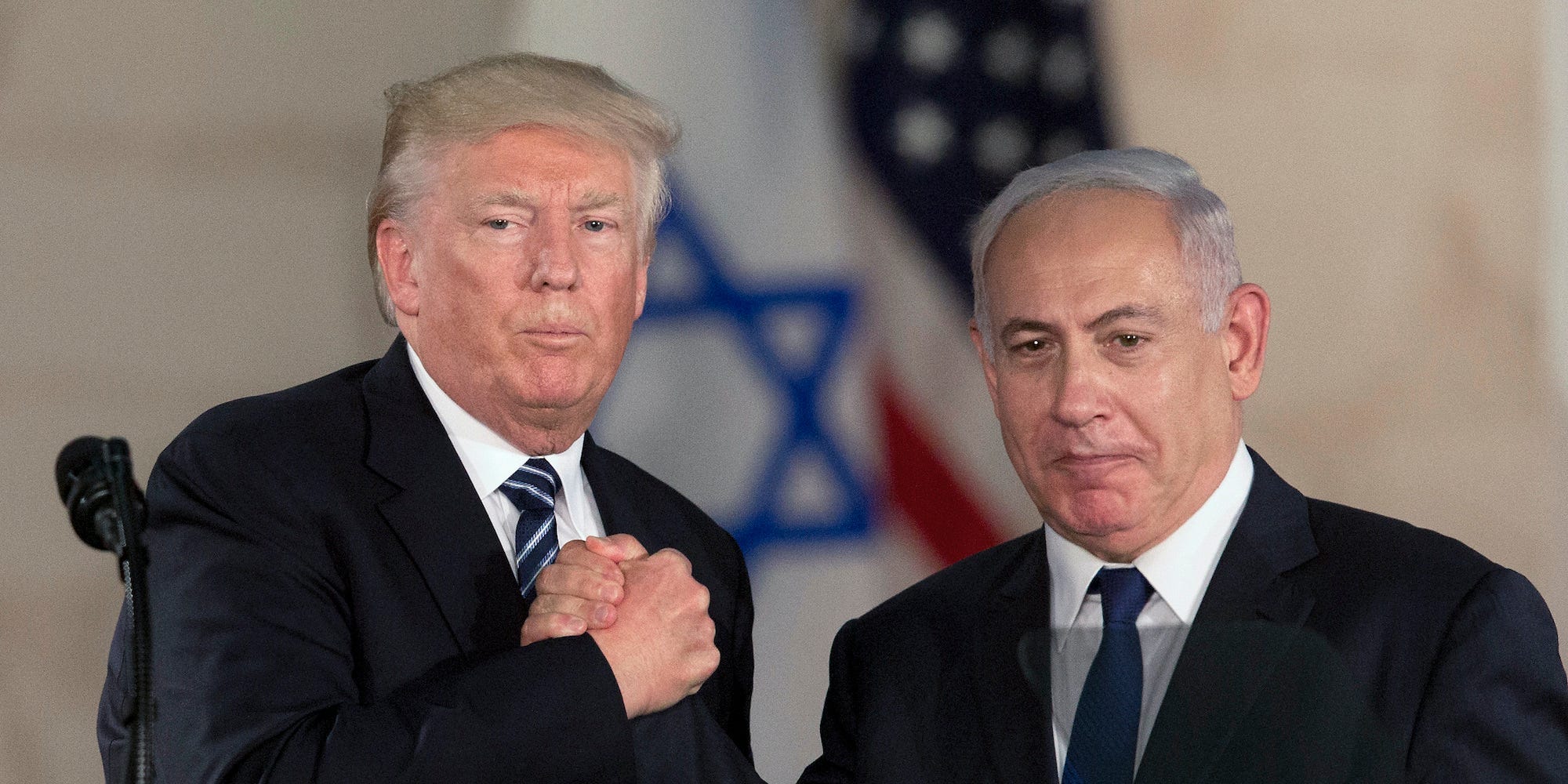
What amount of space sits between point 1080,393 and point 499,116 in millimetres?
950

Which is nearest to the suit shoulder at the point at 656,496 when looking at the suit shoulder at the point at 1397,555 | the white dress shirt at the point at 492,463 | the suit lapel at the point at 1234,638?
the white dress shirt at the point at 492,463

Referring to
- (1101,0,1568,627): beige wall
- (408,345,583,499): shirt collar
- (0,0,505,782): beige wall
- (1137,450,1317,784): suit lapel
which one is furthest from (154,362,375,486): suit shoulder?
(1101,0,1568,627): beige wall

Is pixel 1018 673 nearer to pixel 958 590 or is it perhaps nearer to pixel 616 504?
pixel 958 590

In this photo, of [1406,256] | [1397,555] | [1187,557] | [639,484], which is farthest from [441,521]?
[1406,256]

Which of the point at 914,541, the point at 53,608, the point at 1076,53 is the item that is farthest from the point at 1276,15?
the point at 53,608

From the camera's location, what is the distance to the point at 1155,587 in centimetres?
233

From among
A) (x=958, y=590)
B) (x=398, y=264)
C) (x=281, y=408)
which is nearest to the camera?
(x=281, y=408)

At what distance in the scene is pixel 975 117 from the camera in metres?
3.92

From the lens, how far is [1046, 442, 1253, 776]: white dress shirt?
228 cm

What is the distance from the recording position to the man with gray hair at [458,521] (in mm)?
1985

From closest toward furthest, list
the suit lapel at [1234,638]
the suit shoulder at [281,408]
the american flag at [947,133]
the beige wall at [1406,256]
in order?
1. the suit lapel at [1234,638]
2. the suit shoulder at [281,408]
3. the beige wall at [1406,256]
4. the american flag at [947,133]

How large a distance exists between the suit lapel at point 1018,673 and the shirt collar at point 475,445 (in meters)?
0.73

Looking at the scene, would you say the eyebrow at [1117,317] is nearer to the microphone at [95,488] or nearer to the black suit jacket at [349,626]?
the black suit jacket at [349,626]

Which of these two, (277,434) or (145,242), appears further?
(145,242)
